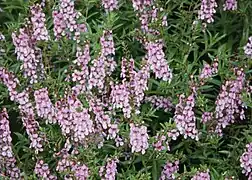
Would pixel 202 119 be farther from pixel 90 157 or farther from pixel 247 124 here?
pixel 90 157

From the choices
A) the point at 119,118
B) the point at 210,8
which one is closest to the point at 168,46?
the point at 210,8

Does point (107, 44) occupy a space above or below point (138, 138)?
above

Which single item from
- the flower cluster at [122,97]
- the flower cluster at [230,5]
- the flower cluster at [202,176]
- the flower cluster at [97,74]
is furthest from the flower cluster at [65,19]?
the flower cluster at [202,176]

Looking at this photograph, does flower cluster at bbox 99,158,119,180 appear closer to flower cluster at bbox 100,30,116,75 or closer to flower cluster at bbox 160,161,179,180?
flower cluster at bbox 160,161,179,180

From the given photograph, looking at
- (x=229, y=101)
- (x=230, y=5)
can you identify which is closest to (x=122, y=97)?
(x=229, y=101)

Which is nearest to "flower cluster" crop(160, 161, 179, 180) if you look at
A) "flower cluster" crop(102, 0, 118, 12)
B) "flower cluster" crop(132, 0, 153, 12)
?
"flower cluster" crop(132, 0, 153, 12)

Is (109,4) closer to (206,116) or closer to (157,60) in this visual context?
(157,60)

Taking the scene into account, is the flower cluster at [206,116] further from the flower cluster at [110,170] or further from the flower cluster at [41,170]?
the flower cluster at [41,170]

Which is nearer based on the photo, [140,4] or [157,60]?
[157,60]
